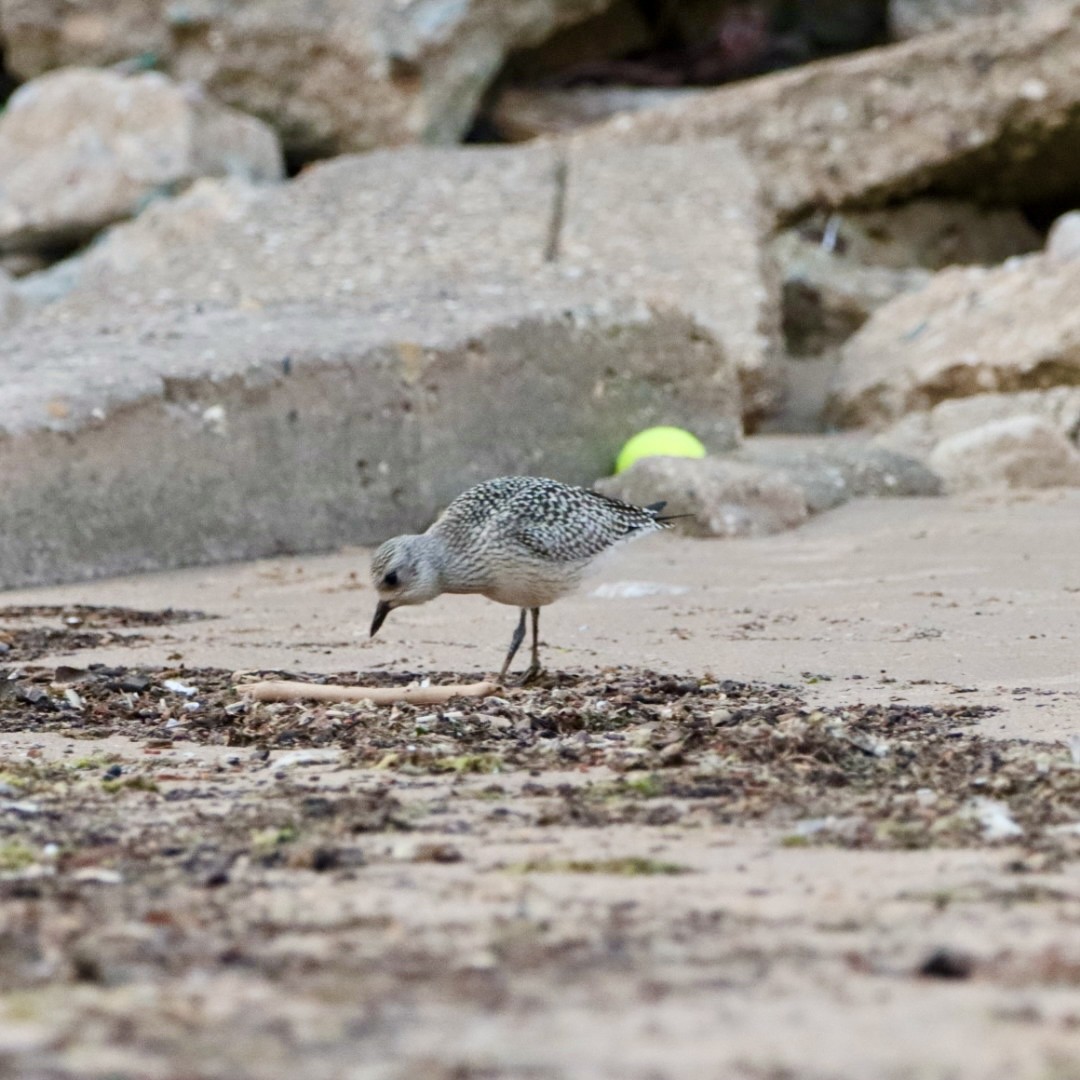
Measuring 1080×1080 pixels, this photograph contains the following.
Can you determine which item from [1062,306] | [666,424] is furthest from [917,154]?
[666,424]

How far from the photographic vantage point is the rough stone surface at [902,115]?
1284 cm

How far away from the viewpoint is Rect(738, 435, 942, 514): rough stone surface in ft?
27.7

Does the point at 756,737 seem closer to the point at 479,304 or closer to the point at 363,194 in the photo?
the point at 479,304

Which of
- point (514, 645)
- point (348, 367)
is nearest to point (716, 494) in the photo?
point (348, 367)

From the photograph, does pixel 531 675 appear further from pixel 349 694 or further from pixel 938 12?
pixel 938 12

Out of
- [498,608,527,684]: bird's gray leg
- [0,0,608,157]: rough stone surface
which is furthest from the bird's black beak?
[0,0,608,157]: rough stone surface

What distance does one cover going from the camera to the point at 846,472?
8.76 metres

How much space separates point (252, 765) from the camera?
4.38 metres

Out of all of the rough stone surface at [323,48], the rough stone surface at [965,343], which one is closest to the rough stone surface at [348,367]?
the rough stone surface at [965,343]

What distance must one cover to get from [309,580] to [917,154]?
6899 mm

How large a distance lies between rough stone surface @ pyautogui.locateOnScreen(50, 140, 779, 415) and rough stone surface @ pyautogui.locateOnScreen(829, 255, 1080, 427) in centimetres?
59

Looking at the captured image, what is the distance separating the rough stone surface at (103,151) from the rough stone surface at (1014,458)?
6461 mm

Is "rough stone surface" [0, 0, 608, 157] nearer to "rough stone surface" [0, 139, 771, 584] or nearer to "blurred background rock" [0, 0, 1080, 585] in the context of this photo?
"blurred background rock" [0, 0, 1080, 585]

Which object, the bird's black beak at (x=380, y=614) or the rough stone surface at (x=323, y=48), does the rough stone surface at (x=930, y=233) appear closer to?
the rough stone surface at (x=323, y=48)
